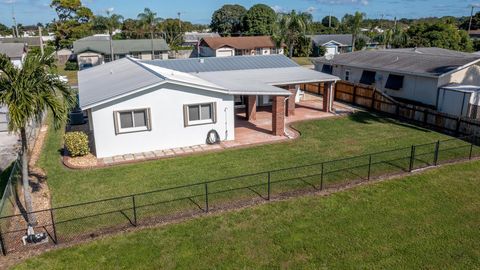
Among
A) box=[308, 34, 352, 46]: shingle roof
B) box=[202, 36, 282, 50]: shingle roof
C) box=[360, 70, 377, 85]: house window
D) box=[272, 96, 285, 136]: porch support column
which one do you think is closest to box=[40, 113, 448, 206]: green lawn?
box=[272, 96, 285, 136]: porch support column

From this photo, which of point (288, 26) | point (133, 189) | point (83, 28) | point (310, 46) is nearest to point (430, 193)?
point (133, 189)

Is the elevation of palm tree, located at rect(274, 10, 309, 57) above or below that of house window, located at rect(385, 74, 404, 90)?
above

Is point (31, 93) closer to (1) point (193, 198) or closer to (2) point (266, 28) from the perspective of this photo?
(1) point (193, 198)

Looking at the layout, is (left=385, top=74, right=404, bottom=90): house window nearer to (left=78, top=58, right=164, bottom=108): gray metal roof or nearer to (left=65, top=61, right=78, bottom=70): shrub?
(left=78, top=58, right=164, bottom=108): gray metal roof

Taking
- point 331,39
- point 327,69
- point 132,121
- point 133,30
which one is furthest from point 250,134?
point 133,30

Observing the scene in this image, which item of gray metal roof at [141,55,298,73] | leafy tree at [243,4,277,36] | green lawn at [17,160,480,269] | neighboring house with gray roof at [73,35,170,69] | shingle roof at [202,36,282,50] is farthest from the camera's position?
leafy tree at [243,4,277,36]

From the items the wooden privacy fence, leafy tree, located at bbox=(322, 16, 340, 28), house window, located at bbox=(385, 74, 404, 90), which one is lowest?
the wooden privacy fence

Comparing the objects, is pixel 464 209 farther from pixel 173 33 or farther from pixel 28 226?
pixel 173 33
